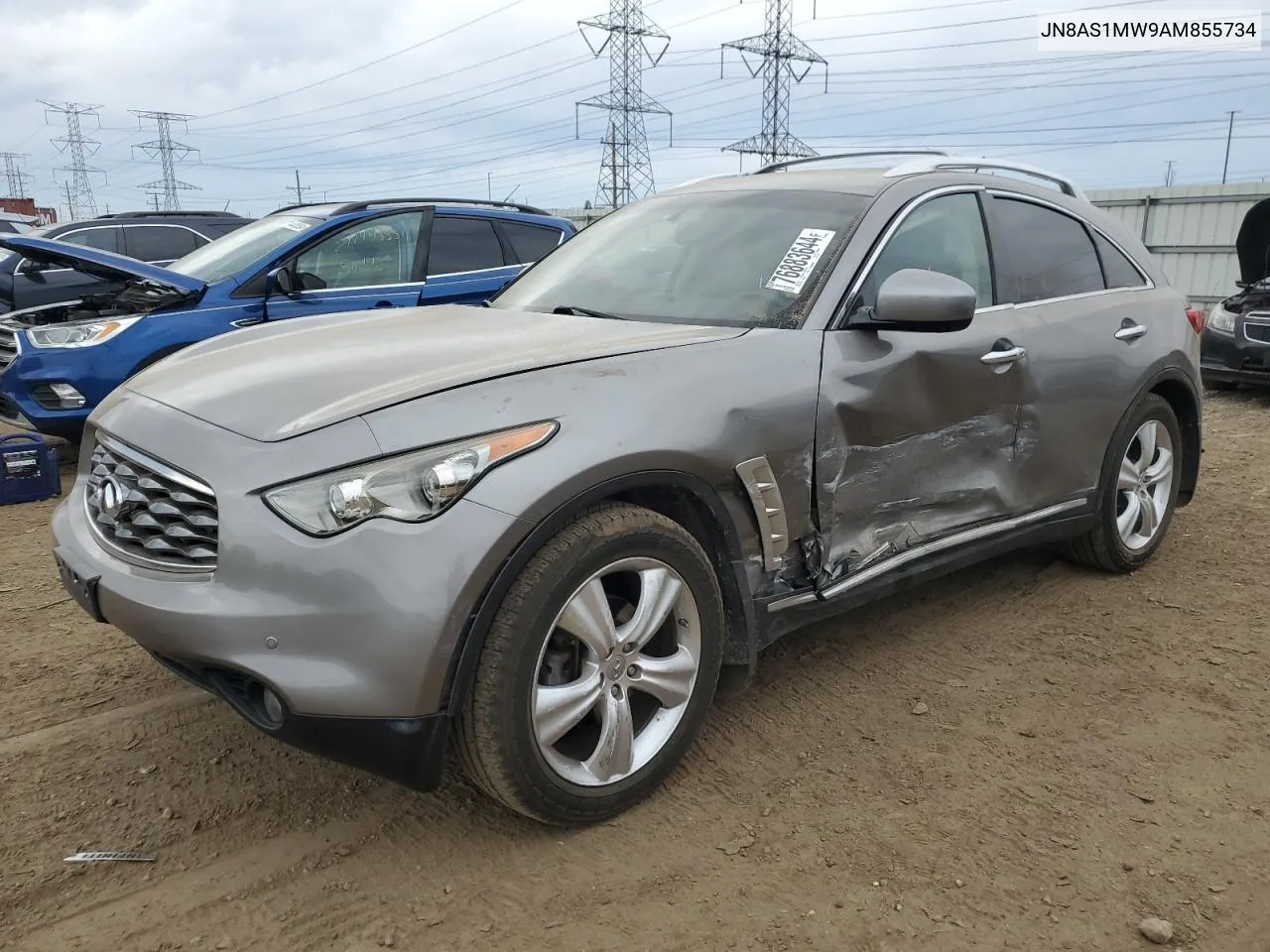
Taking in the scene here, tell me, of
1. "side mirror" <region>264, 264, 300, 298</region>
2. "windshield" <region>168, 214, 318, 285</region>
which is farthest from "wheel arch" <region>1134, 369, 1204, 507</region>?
"windshield" <region>168, 214, 318, 285</region>

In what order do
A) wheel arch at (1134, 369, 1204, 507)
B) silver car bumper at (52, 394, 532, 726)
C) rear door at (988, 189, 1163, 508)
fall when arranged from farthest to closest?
1. wheel arch at (1134, 369, 1204, 507)
2. rear door at (988, 189, 1163, 508)
3. silver car bumper at (52, 394, 532, 726)

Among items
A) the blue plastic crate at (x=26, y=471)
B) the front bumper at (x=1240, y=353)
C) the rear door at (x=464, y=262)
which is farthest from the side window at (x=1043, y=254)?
the front bumper at (x=1240, y=353)

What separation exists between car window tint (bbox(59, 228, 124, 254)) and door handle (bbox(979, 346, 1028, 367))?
9.93m

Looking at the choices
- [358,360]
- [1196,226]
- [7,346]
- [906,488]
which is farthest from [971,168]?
[1196,226]

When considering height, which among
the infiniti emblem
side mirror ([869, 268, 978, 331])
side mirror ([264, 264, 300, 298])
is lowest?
the infiniti emblem

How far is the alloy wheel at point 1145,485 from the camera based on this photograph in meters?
4.23

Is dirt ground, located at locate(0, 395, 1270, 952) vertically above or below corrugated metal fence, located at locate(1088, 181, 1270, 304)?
below

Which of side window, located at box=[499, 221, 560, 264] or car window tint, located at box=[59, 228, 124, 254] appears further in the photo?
car window tint, located at box=[59, 228, 124, 254]

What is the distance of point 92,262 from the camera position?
5516 millimetres

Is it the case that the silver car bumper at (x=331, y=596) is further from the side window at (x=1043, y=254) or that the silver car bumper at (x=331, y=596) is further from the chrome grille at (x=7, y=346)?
the chrome grille at (x=7, y=346)

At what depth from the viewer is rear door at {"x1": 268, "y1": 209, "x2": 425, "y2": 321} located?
6484 millimetres

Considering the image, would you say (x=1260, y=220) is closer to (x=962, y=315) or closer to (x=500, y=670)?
(x=962, y=315)

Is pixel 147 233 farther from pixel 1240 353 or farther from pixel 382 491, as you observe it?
pixel 1240 353

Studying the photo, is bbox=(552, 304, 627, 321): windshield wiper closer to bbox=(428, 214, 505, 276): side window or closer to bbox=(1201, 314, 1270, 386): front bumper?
bbox=(428, 214, 505, 276): side window
